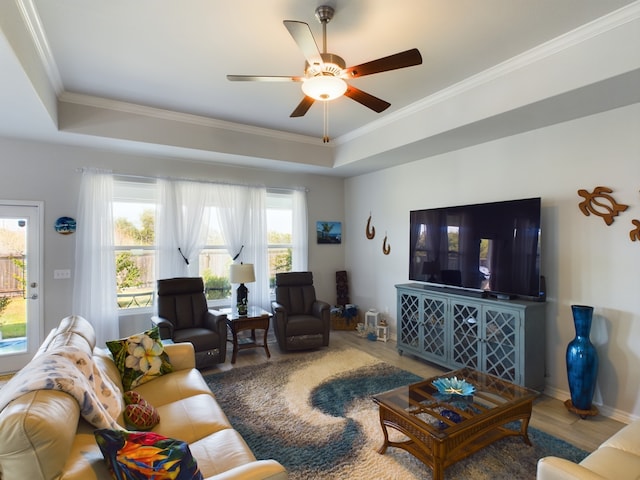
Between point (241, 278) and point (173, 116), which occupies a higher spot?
point (173, 116)

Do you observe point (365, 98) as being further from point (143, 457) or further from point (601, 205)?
point (143, 457)

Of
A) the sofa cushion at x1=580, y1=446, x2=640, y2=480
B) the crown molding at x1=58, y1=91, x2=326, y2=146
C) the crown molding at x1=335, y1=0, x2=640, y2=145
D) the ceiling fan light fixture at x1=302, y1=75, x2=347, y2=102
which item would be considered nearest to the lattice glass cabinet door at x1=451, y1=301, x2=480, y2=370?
the sofa cushion at x1=580, y1=446, x2=640, y2=480

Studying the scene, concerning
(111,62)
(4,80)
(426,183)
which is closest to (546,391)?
(426,183)

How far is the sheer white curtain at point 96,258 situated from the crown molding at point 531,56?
353 centimetres

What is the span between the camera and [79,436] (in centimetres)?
134

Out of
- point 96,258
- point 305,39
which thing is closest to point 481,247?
point 305,39

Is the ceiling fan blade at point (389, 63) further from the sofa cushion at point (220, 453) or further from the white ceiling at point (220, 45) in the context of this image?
the sofa cushion at point (220, 453)

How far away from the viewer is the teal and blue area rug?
2.19 m

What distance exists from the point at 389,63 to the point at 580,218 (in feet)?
7.73

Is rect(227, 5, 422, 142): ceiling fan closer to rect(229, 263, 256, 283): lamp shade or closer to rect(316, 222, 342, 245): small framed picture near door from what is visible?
rect(229, 263, 256, 283): lamp shade

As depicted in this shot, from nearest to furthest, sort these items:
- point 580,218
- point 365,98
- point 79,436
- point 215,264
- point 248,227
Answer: point 79,436 < point 365,98 < point 580,218 < point 215,264 < point 248,227

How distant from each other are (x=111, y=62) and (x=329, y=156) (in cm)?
296

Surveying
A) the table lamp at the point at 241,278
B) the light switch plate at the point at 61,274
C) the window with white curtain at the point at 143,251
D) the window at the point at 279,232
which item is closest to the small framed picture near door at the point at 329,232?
the window at the point at 279,232

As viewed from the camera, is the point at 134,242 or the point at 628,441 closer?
the point at 628,441
